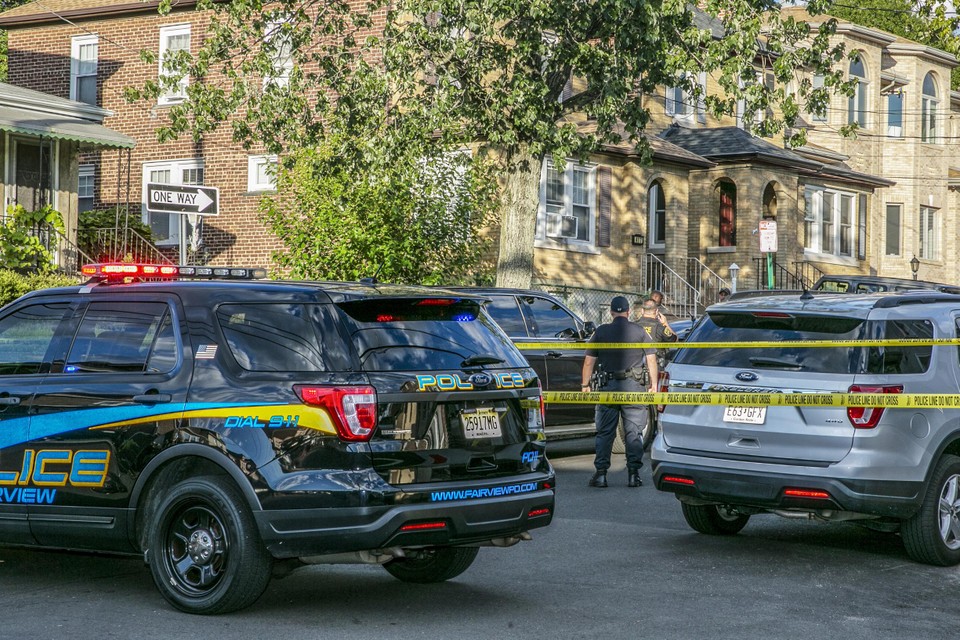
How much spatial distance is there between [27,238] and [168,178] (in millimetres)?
9347

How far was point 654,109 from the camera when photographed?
34719 millimetres

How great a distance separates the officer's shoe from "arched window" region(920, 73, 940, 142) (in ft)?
117

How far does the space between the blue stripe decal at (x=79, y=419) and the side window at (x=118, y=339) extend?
25cm

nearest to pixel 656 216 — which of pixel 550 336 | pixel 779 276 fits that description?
pixel 779 276

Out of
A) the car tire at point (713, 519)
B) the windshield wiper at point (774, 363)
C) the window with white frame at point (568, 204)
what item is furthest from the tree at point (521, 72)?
the windshield wiper at point (774, 363)

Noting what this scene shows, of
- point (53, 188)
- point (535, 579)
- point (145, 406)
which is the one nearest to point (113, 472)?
point (145, 406)

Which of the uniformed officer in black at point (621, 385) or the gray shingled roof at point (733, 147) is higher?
the gray shingled roof at point (733, 147)

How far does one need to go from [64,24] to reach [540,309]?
75.2 feet

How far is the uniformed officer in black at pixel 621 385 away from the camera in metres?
12.9

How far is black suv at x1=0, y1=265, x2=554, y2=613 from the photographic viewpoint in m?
6.54

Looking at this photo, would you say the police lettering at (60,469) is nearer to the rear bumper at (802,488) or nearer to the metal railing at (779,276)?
the rear bumper at (802,488)

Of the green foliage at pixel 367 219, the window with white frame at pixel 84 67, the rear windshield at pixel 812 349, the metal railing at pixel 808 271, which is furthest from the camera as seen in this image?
the metal railing at pixel 808 271

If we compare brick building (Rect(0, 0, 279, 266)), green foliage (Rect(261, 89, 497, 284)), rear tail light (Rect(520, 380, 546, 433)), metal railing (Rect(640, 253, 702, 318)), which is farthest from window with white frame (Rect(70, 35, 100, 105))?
rear tail light (Rect(520, 380, 546, 433))

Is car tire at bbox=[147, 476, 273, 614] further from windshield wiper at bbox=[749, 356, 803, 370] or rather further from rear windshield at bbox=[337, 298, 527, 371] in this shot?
windshield wiper at bbox=[749, 356, 803, 370]
